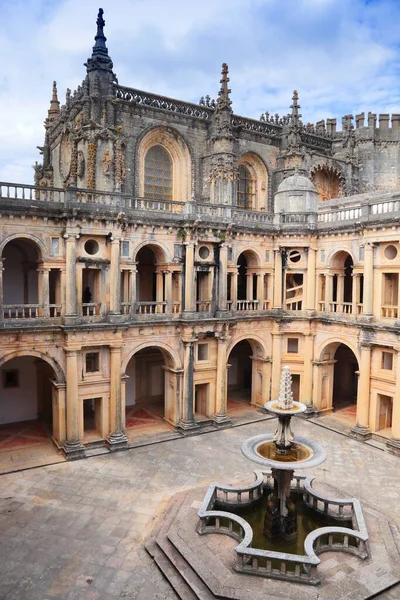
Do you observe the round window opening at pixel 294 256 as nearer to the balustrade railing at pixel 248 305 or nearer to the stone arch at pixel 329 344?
the balustrade railing at pixel 248 305

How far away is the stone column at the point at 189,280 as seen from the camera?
1028 inches

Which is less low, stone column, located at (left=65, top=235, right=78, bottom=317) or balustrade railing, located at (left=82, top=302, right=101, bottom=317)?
stone column, located at (left=65, top=235, right=78, bottom=317)

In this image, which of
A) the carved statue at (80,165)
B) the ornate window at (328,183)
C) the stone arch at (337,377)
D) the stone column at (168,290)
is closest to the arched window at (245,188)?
the ornate window at (328,183)

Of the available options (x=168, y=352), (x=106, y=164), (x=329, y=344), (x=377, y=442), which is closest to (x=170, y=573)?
(x=168, y=352)

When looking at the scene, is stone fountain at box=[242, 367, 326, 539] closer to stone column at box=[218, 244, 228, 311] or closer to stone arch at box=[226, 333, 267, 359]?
stone column at box=[218, 244, 228, 311]

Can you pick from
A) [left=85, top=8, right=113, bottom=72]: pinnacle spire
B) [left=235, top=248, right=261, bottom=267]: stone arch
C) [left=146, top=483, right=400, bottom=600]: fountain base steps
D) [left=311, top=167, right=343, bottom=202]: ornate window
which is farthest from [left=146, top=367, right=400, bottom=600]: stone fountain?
[left=311, top=167, right=343, bottom=202]: ornate window

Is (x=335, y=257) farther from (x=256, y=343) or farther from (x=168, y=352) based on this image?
(x=168, y=352)

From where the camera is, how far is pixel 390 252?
25.1 meters

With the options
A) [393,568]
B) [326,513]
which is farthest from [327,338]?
[393,568]

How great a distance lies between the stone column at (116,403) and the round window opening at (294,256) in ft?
42.9

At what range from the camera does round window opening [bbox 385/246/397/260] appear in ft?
81.7

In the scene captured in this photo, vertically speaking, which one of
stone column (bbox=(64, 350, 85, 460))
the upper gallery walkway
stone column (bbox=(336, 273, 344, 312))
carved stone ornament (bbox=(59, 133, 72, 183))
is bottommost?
stone column (bbox=(64, 350, 85, 460))

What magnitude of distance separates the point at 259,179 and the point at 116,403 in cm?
2027

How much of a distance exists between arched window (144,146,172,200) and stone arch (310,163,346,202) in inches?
491
